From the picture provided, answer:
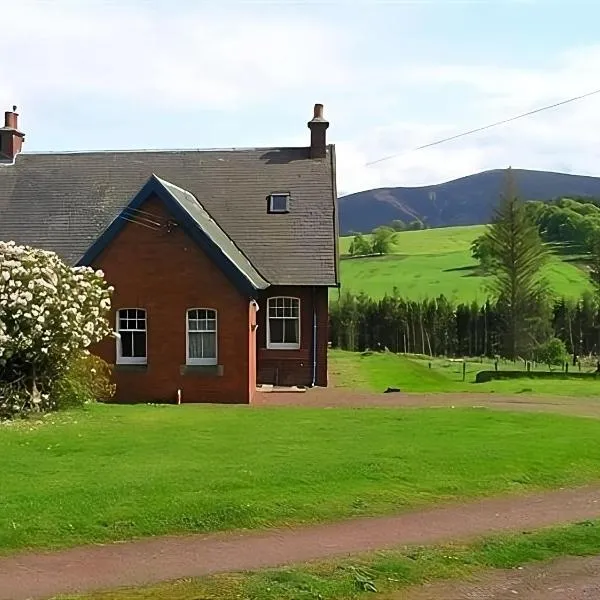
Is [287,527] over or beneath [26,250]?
beneath

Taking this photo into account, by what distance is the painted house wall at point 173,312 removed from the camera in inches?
1037

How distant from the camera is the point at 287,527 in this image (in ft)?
35.6

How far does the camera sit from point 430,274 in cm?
7362

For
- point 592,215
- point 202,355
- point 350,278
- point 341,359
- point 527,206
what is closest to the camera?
point 202,355

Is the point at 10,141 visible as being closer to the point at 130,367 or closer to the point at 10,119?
the point at 10,119

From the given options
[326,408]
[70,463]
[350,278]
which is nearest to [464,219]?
[350,278]

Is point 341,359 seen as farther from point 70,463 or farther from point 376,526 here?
point 376,526

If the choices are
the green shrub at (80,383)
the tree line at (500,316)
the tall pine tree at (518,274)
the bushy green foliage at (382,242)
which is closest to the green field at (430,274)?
the bushy green foliage at (382,242)

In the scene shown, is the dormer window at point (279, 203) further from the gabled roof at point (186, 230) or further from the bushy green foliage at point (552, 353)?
the bushy green foliage at point (552, 353)

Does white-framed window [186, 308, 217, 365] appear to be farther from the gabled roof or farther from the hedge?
the hedge

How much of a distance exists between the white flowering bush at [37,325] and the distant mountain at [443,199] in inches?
4503

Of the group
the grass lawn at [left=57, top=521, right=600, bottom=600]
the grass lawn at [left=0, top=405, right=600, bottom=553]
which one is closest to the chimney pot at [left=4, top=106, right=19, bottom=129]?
the grass lawn at [left=0, top=405, right=600, bottom=553]

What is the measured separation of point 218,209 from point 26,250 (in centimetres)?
1185

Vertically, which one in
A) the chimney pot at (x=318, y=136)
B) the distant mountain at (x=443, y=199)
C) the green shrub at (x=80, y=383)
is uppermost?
the distant mountain at (x=443, y=199)
